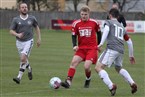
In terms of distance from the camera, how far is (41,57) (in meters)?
24.6

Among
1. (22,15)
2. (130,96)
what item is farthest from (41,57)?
(130,96)

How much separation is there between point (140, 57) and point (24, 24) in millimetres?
10952

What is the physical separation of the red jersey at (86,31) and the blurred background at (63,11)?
38.5 m

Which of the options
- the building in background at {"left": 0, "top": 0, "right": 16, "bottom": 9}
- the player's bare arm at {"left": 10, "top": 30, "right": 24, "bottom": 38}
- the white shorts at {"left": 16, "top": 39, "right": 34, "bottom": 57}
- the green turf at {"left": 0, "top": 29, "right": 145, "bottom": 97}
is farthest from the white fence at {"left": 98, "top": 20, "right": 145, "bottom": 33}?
the player's bare arm at {"left": 10, "top": 30, "right": 24, "bottom": 38}

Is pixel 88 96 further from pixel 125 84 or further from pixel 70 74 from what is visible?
pixel 125 84

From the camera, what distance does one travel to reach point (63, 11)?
6544 cm

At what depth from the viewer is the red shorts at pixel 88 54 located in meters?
13.4

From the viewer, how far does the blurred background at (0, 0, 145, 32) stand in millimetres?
58103

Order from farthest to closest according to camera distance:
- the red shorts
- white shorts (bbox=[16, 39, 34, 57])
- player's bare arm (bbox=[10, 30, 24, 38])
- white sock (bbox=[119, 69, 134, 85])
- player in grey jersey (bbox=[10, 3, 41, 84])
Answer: white shorts (bbox=[16, 39, 34, 57]) < player in grey jersey (bbox=[10, 3, 41, 84]) < player's bare arm (bbox=[10, 30, 24, 38]) < the red shorts < white sock (bbox=[119, 69, 134, 85])

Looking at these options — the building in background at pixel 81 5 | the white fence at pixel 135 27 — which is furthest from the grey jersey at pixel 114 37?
the building in background at pixel 81 5

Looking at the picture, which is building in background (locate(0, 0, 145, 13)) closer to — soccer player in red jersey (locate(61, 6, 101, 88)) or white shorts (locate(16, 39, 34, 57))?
white shorts (locate(16, 39, 34, 57))

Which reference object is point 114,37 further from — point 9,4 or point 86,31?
point 9,4

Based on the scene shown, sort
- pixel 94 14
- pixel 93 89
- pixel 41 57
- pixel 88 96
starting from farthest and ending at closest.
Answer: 1. pixel 94 14
2. pixel 41 57
3. pixel 93 89
4. pixel 88 96

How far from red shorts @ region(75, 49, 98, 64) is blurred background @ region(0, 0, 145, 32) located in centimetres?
3848
